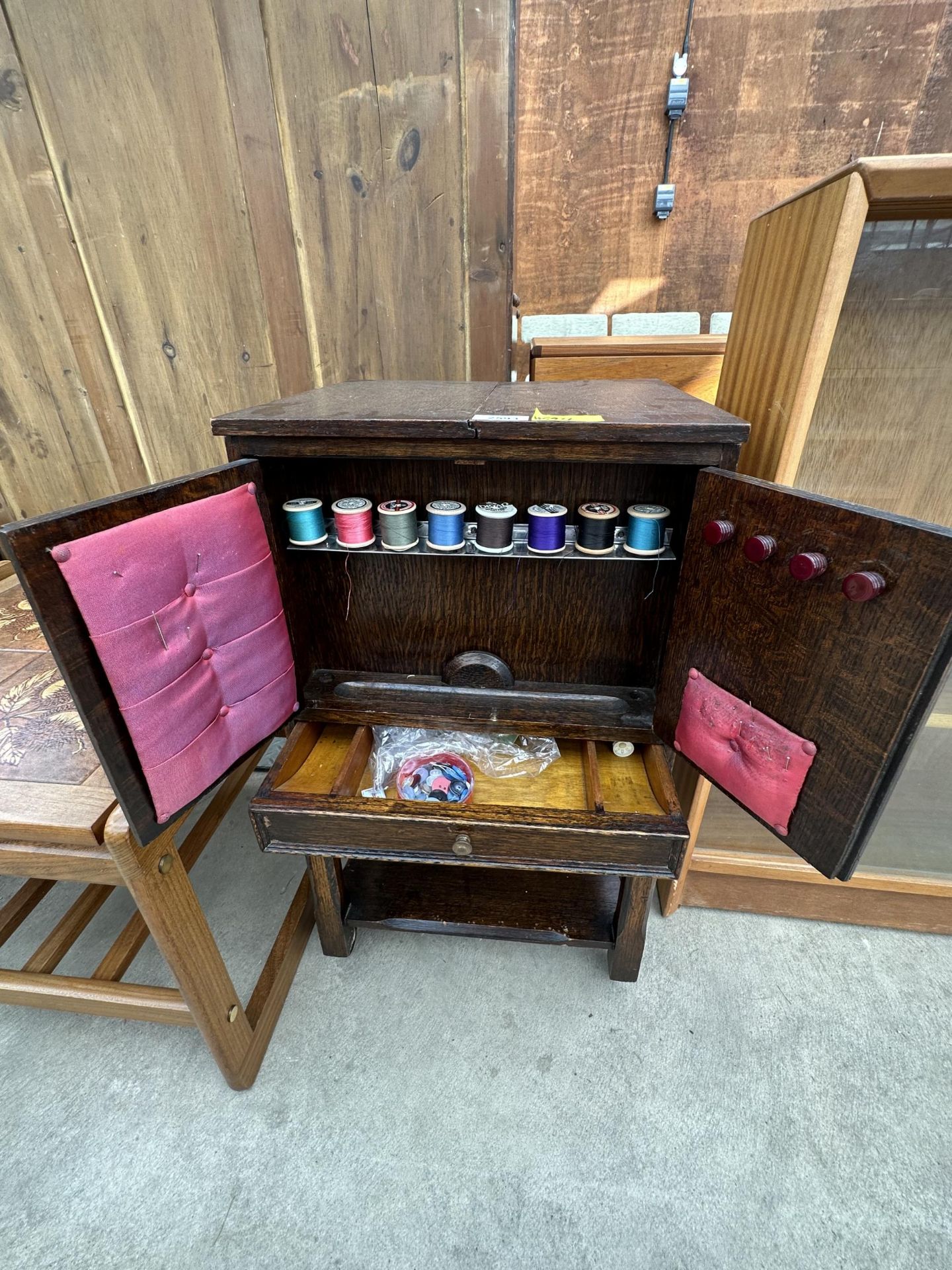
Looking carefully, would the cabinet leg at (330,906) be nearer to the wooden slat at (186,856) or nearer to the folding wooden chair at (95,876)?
the folding wooden chair at (95,876)

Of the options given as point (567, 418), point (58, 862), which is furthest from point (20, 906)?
point (567, 418)

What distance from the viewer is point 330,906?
3.64 feet

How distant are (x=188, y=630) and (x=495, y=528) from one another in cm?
45

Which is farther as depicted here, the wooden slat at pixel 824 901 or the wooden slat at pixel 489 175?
the wooden slat at pixel 824 901

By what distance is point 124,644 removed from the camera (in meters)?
0.61

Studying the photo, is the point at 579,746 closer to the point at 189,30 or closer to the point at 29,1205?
the point at 29,1205

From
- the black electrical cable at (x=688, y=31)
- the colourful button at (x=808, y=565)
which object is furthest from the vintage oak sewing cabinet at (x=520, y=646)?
the black electrical cable at (x=688, y=31)

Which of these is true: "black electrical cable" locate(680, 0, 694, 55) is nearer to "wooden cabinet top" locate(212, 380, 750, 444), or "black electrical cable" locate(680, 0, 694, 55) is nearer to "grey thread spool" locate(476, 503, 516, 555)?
"wooden cabinet top" locate(212, 380, 750, 444)

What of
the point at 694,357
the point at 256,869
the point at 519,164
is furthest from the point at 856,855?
the point at 519,164

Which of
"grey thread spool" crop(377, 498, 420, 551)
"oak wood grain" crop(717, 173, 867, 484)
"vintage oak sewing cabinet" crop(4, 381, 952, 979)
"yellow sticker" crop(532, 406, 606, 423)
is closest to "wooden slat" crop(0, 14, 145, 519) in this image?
"vintage oak sewing cabinet" crop(4, 381, 952, 979)

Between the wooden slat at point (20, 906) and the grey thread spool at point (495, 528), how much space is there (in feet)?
3.85

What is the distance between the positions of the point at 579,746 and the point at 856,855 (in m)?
0.47

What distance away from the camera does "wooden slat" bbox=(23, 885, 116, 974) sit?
1036 mm

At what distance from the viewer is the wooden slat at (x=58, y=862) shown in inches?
29.5
